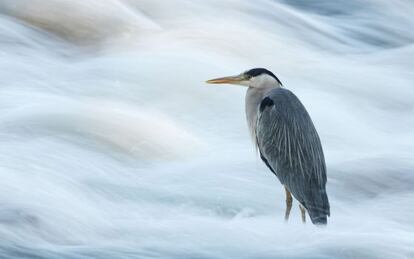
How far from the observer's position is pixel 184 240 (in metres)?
5.46

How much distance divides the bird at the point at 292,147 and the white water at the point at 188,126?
0.16 m

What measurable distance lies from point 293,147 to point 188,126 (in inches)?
73.6

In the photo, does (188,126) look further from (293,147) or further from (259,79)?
(293,147)

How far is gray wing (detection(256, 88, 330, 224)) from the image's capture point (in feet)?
19.2

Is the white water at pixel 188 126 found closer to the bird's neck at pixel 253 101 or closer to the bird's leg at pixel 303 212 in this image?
the bird's leg at pixel 303 212

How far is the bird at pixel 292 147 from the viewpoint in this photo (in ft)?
19.1

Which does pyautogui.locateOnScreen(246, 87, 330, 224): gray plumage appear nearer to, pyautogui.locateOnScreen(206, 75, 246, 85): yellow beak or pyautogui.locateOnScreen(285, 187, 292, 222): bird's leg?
pyautogui.locateOnScreen(285, 187, 292, 222): bird's leg

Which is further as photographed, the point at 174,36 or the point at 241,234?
the point at 174,36

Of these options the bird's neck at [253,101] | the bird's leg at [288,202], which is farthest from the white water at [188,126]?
the bird's neck at [253,101]

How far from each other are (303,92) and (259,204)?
2.59 m

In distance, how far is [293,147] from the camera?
19.8 feet

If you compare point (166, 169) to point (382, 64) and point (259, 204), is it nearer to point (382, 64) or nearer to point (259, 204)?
point (259, 204)

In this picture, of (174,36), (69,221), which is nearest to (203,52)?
(174,36)

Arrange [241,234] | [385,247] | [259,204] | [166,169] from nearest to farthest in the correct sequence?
[385,247] → [241,234] → [259,204] → [166,169]
